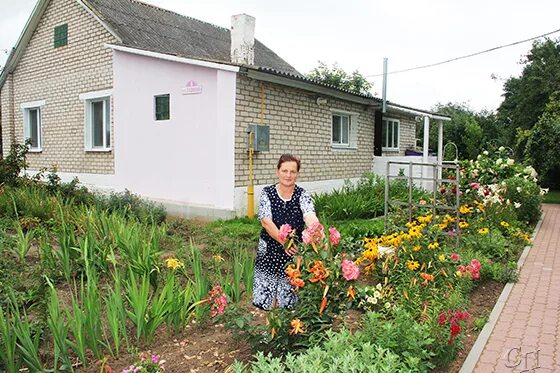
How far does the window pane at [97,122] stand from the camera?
13.2m

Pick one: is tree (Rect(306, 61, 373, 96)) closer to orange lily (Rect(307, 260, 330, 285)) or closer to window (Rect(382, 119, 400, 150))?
window (Rect(382, 119, 400, 150))

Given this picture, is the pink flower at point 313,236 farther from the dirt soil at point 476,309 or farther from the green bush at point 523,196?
the green bush at point 523,196

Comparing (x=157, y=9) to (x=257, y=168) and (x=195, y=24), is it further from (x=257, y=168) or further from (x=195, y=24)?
(x=257, y=168)

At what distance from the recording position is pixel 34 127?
15.6m

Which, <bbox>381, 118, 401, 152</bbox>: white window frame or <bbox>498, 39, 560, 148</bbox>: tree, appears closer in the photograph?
<bbox>381, 118, 401, 152</bbox>: white window frame

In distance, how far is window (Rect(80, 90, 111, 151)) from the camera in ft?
42.5

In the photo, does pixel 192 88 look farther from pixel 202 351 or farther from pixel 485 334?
pixel 485 334

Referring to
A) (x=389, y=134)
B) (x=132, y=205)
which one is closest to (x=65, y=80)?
(x=132, y=205)

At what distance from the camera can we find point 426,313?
4.09 metres

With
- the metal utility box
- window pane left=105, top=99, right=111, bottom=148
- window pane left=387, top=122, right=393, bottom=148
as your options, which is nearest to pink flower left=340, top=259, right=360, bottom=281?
the metal utility box

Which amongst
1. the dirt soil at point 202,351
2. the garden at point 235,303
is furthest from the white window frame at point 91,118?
the dirt soil at point 202,351

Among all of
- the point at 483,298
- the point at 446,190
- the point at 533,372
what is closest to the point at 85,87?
the point at 446,190

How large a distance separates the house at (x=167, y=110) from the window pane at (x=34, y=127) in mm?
31

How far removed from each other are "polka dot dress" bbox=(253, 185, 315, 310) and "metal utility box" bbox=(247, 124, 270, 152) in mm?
6410
